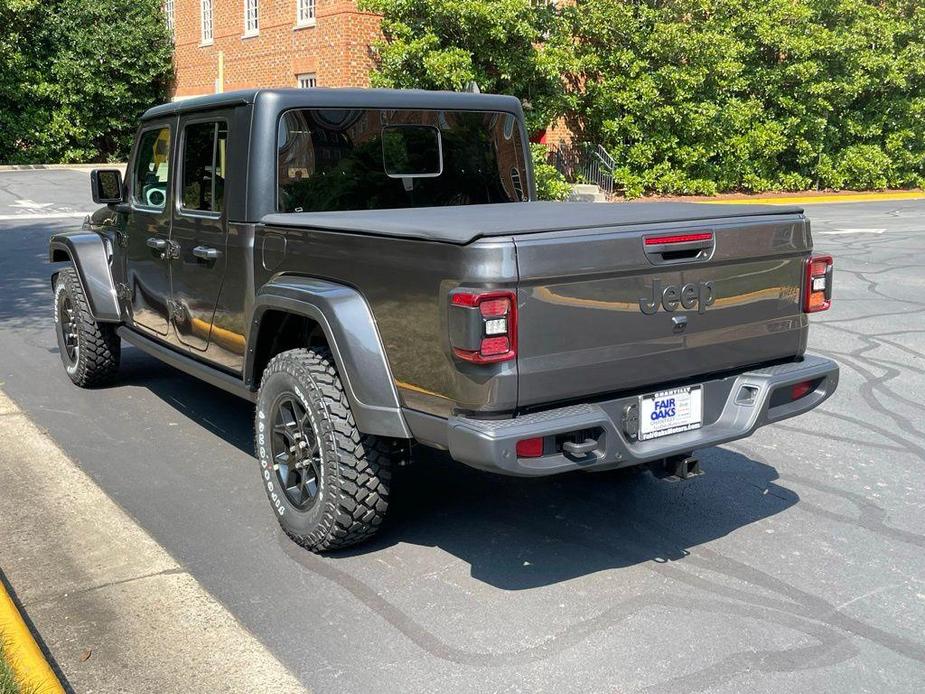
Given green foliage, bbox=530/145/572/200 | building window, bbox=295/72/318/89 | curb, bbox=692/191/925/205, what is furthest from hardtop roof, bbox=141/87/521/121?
curb, bbox=692/191/925/205

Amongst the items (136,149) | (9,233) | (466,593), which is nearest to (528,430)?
(466,593)

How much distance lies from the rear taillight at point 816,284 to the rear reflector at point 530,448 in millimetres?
1585

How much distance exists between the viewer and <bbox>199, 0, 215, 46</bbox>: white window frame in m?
28.3

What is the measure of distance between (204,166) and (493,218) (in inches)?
72.8

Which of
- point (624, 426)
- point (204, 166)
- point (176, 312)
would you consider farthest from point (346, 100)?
point (624, 426)

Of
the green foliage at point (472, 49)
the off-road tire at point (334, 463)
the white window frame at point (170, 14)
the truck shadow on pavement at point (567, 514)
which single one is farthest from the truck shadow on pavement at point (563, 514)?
the white window frame at point (170, 14)

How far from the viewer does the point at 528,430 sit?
3.48 m

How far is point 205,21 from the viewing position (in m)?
28.6

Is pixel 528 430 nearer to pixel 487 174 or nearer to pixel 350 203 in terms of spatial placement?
pixel 350 203

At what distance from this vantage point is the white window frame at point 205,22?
92.9 feet

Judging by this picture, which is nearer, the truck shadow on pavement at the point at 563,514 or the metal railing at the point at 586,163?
the truck shadow on pavement at the point at 563,514

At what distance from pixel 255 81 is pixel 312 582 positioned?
23.5 meters

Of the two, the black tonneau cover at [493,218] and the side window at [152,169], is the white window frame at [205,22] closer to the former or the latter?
the side window at [152,169]

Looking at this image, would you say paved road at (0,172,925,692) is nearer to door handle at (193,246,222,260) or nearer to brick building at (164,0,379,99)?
Result: door handle at (193,246,222,260)
